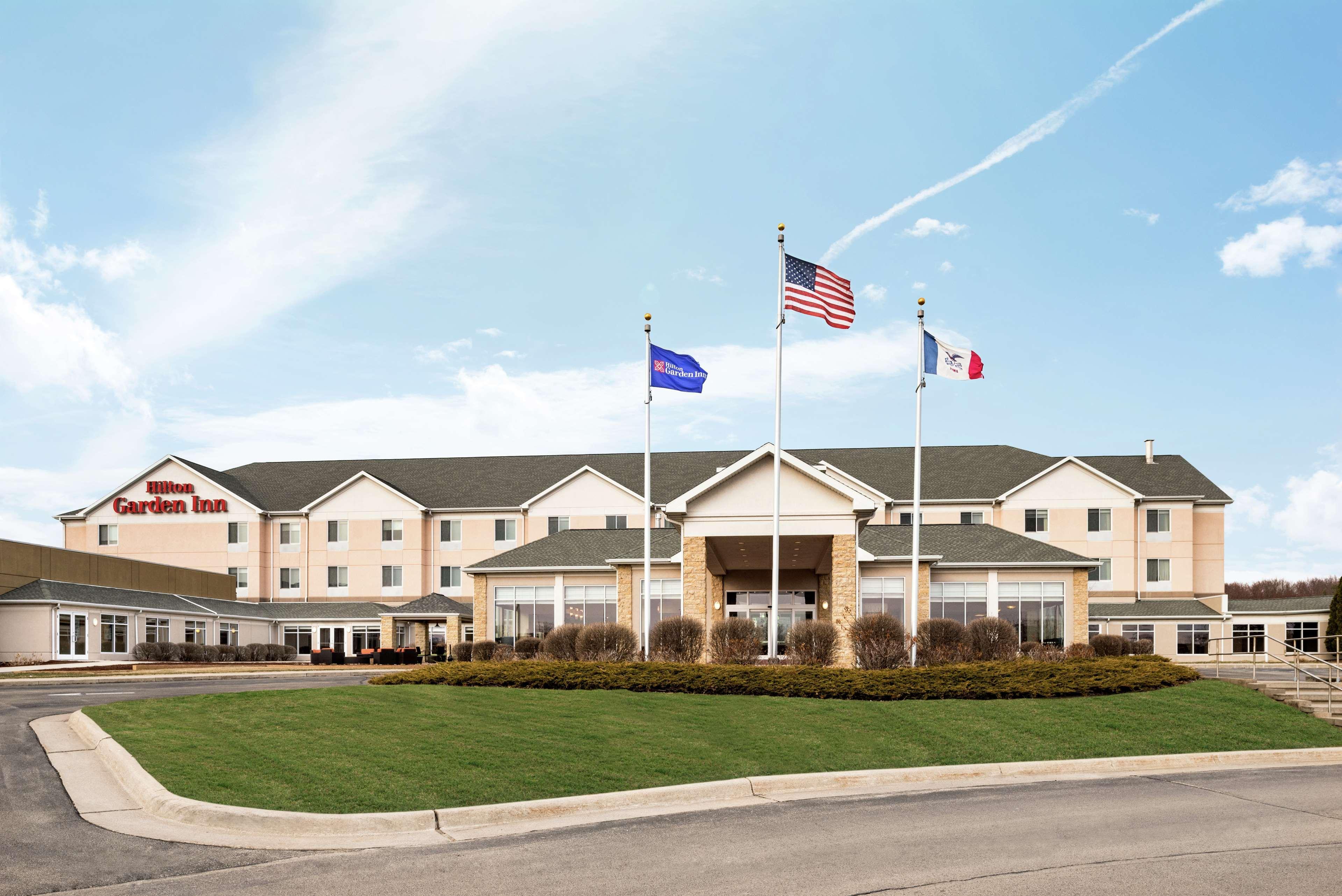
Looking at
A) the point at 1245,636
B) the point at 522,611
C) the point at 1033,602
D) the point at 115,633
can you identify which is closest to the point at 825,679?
the point at 1033,602

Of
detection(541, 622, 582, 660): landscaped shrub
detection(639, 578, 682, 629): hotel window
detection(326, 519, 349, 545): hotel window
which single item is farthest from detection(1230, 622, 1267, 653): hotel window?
detection(326, 519, 349, 545): hotel window

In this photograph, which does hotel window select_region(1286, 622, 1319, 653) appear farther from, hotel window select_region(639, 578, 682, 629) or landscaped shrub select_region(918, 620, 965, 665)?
landscaped shrub select_region(918, 620, 965, 665)

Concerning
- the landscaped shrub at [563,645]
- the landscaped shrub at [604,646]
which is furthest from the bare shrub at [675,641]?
the landscaped shrub at [563,645]

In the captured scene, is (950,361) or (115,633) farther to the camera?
(115,633)

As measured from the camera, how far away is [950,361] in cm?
2934

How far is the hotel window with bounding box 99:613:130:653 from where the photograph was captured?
49.0 meters

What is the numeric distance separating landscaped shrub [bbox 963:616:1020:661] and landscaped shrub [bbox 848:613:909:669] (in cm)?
171

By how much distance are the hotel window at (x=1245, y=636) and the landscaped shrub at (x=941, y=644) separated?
36.0 metres

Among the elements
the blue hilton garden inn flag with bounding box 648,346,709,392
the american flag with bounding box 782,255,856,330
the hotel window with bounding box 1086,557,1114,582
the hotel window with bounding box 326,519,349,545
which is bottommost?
the hotel window with bounding box 1086,557,1114,582

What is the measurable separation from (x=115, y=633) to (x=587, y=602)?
2368 cm

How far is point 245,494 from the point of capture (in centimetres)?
6781

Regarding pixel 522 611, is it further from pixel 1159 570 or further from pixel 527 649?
pixel 1159 570

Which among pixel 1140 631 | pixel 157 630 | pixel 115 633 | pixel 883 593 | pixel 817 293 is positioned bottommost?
pixel 1140 631

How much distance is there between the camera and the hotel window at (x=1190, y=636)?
2261 inches
